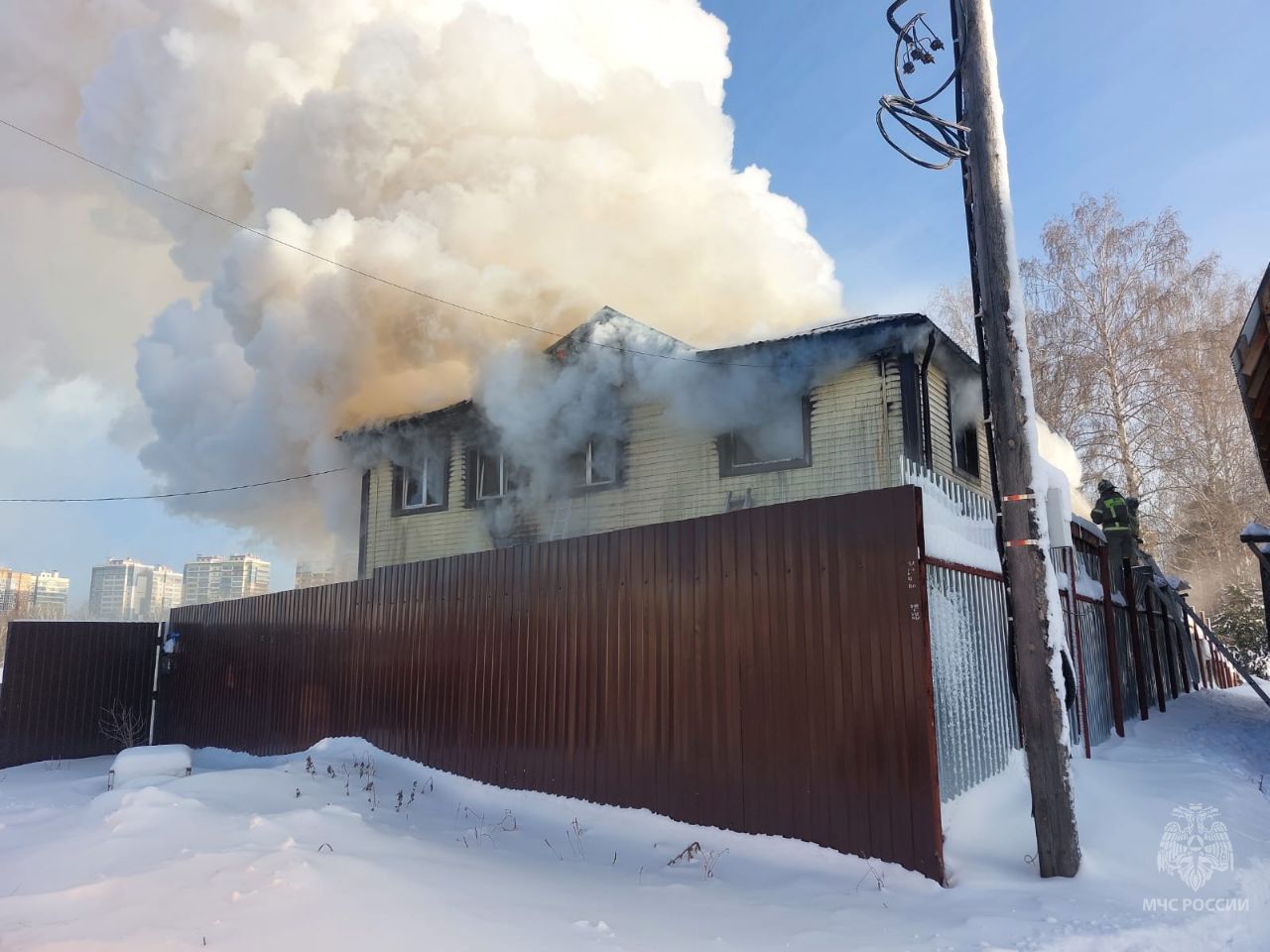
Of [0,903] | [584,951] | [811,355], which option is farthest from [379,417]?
[584,951]

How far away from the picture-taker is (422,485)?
14.5m

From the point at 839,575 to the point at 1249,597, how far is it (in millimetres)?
20305

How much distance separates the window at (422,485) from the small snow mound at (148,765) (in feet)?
21.0

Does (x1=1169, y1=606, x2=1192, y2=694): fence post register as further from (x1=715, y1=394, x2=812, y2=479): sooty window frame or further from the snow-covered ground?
the snow-covered ground

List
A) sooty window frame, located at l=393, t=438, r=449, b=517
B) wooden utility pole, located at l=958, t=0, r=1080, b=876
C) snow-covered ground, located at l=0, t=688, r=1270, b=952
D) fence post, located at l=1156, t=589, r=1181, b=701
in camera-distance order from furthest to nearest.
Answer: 1. sooty window frame, located at l=393, t=438, r=449, b=517
2. fence post, located at l=1156, t=589, r=1181, b=701
3. wooden utility pole, located at l=958, t=0, r=1080, b=876
4. snow-covered ground, located at l=0, t=688, r=1270, b=952

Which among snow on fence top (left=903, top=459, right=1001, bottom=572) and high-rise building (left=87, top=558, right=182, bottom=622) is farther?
high-rise building (left=87, top=558, right=182, bottom=622)

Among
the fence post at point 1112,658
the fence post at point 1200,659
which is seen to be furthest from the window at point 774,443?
the fence post at point 1200,659

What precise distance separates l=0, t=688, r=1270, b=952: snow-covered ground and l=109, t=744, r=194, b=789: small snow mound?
4.80 feet

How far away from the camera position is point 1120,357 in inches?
861

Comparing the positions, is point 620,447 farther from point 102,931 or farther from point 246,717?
point 102,931

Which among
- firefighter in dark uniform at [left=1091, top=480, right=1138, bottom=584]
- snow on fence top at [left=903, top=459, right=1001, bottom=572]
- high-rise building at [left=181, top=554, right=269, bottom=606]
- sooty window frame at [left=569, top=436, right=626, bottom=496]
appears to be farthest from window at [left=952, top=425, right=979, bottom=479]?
high-rise building at [left=181, top=554, right=269, bottom=606]

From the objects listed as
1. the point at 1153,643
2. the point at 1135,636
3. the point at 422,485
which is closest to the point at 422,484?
the point at 422,485

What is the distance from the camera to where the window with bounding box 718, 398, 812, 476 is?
33.5ft

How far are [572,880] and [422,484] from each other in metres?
10.5
